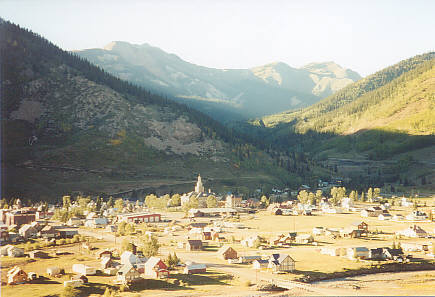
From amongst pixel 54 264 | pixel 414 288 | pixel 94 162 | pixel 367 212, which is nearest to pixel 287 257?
pixel 414 288

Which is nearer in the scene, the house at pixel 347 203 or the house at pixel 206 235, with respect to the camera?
the house at pixel 206 235

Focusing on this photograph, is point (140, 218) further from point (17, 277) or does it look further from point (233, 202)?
point (17, 277)

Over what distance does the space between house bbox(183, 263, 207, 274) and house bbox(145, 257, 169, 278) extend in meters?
2.63

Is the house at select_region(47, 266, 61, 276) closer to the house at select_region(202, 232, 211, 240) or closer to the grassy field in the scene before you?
the grassy field

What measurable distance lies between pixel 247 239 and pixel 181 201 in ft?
208

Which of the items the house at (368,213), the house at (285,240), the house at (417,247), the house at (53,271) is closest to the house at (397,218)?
the house at (368,213)

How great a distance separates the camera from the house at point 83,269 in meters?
55.7

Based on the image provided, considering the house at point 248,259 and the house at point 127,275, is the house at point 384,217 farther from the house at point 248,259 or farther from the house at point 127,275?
the house at point 127,275

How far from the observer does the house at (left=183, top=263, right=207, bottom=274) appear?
57.4 m

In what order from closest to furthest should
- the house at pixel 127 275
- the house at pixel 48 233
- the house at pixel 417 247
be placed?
the house at pixel 127 275
the house at pixel 417 247
the house at pixel 48 233

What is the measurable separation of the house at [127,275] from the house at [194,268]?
6.49 m

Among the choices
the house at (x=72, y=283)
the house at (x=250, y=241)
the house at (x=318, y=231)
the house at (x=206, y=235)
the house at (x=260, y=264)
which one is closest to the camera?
the house at (x=72, y=283)

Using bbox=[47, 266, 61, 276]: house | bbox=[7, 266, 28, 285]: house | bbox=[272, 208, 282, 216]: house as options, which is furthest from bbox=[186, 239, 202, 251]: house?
bbox=[272, 208, 282, 216]: house

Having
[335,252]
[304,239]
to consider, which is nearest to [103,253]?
[335,252]
